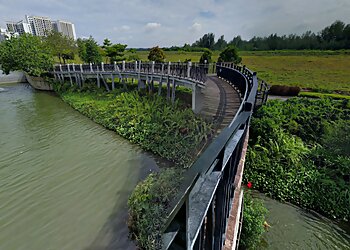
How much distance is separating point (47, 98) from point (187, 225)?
23.6 m

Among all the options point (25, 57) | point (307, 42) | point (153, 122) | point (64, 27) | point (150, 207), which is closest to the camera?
point (150, 207)

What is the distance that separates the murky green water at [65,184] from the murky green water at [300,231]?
394 cm

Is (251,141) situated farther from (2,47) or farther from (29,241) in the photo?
(2,47)

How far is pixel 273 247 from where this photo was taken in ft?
16.3

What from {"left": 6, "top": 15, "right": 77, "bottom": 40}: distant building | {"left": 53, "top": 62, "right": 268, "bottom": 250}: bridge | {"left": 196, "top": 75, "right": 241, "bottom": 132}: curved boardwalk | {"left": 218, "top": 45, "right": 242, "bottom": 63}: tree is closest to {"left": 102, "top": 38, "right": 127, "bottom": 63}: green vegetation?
{"left": 53, "top": 62, "right": 268, "bottom": 250}: bridge

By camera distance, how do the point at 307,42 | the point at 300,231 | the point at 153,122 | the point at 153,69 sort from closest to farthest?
the point at 300,231 → the point at 153,122 → the point at 153,69 → the point at 307,42

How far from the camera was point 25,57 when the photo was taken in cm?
2217

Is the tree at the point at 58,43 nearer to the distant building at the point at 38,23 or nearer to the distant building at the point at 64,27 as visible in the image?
the distant building at the point at 64,27

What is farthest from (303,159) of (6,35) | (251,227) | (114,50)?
(6,35)

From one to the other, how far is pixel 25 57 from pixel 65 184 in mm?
22173

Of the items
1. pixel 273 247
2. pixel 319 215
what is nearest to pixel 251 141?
pixel 319 215

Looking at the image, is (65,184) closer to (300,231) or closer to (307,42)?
(300,231)

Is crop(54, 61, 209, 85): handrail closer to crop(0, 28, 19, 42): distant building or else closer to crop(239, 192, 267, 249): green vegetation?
crop(239, 192, 267, 249): green vegetation

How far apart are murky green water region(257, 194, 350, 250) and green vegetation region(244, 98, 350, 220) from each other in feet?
1.29
